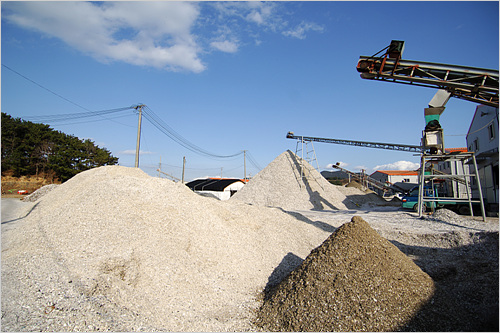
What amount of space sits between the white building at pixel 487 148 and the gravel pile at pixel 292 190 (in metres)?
7.15

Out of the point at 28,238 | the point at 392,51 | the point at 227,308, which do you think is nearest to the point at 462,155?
the point at 392,51

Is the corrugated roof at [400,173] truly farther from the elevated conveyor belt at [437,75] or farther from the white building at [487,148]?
the elevated conveyor belt at [437,75]

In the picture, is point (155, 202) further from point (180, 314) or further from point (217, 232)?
point (180, 314)

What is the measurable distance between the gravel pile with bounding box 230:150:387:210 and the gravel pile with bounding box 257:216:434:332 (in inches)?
516

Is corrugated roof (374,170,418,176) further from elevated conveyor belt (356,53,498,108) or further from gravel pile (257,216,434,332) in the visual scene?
gravel pile (257,216,434,332)

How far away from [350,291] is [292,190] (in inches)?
608

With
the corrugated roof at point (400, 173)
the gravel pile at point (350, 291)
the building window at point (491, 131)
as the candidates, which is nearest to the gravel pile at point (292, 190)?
the building window at point (491, 131)

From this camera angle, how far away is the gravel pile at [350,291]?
11.4ft

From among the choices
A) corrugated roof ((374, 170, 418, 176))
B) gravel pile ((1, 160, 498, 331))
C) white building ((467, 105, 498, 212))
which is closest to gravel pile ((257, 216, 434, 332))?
gravel pile ((1, 160, 498, 331))

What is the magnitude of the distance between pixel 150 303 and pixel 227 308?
113 cm

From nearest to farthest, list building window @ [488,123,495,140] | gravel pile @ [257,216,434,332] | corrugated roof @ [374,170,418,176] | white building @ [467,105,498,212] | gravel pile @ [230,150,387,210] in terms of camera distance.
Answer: gravel pile @ [257,216,434,332] → white building @ [467,105,498,212] → building window @ [488,123,495,140] → gravel pile @ [230,150,387,210] → corrugated roof @ [374,170,418,176]

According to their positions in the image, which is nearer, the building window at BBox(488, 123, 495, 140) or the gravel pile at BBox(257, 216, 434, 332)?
the gravel pile at BBox(257, 216, 434, 332)

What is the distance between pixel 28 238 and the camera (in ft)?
18.9

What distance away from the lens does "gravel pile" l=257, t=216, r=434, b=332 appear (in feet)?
11.4
